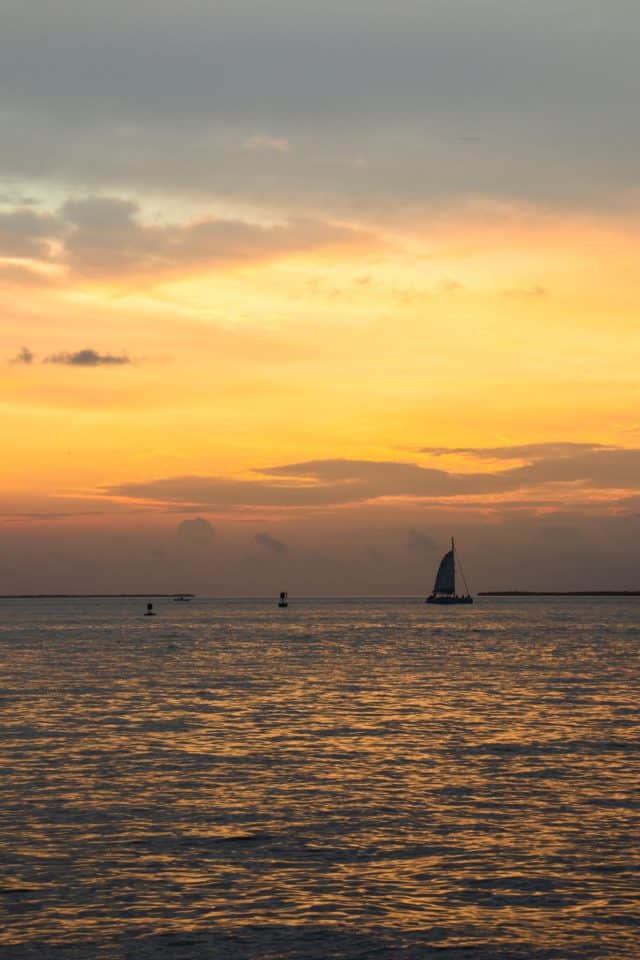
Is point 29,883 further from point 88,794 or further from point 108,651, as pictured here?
point 108,651

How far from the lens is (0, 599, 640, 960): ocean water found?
74.4 feet

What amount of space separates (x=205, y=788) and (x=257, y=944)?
57.6ft

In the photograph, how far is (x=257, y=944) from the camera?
21.9 meters

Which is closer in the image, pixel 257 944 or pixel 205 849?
pixel 257 944

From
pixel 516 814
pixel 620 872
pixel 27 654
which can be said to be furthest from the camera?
pixel 27 654

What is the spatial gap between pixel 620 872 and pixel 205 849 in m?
10.7

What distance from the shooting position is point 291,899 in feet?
82.3

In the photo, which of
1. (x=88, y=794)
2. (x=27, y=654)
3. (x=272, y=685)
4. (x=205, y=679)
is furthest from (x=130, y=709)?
(x=27, y=654)

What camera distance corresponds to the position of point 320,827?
108ft

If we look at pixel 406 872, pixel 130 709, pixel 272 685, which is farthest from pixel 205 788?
pixel 272 685

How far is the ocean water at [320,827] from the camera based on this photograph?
2269 cm

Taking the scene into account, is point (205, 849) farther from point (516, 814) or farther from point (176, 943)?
point (516, 814)

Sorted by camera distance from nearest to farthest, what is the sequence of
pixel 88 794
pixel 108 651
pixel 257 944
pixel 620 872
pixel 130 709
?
pixel 257 944
pixel 620 872
pixel 88 794
pixel 130 709
pixel 108 651

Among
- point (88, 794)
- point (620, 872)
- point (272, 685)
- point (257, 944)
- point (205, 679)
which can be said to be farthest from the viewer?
point (205, 679)
